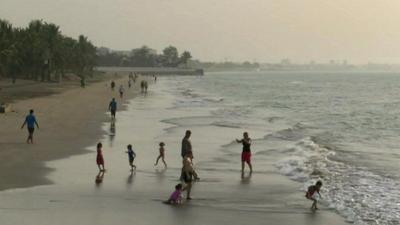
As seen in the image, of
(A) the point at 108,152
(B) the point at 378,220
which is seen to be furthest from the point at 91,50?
(B) the point at 378,220

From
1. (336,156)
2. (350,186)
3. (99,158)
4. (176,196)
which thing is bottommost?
(336,156)

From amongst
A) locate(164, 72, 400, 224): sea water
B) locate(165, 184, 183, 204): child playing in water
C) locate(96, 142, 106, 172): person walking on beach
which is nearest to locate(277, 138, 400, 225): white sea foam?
locate(164, 72, 400, 224): sea water

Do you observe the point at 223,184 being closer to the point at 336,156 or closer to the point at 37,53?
the point at 336,156

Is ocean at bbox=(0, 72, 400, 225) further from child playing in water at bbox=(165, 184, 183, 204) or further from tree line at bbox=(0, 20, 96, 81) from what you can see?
tree line at bbox=(0, 20, 96, 81)

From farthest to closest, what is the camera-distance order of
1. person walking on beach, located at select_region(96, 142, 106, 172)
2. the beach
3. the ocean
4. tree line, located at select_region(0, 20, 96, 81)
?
tree line, located at select_region(0, 20, 96, 81), person walking on beach, located at select_region(96, 142, 106, 172), the ocean, the beach

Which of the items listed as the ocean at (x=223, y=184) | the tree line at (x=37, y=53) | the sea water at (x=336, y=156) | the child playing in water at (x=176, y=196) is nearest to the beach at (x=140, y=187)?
the ocean at (x=223, y=184)

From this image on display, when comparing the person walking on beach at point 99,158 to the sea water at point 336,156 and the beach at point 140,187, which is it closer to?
the beach at point 140,187

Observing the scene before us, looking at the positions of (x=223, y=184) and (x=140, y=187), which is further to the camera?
(x=223, y=184)

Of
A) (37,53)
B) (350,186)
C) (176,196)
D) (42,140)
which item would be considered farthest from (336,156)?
(37,53)

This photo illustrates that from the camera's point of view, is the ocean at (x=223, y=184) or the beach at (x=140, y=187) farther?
the ocean at (x=223, y=184)

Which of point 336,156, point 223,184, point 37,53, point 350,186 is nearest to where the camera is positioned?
point 223,184

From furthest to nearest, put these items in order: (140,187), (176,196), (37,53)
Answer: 1. (37,53)
2. (140,187)
3. (176,196)

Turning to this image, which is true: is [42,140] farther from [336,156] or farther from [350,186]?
[350,186]

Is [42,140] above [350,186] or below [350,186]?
below
